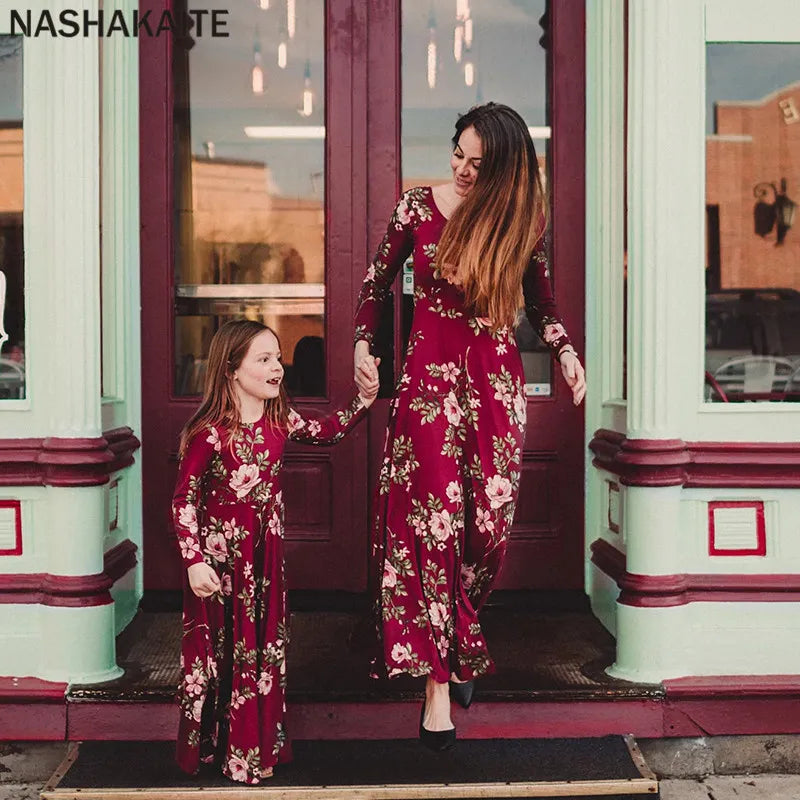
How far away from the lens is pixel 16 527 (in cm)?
372

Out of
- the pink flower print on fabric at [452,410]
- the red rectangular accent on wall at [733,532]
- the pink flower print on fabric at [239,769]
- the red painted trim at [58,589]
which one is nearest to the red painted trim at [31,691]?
the red painted trim at [58,589]

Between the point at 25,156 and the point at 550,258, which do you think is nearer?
the point at 25,156

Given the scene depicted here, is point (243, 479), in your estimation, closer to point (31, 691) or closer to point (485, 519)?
point (485, 519)

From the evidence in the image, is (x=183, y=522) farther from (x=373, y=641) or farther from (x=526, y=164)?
(x=526, y=164)

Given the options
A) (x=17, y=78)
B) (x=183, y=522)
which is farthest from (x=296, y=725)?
(x=17, y=78)

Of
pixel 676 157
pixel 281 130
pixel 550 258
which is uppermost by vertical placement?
pixel 281 130

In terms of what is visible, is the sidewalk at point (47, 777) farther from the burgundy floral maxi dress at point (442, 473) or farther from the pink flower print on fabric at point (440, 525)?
the pink flower print on fabric at point (440, 525)

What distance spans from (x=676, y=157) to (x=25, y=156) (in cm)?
236

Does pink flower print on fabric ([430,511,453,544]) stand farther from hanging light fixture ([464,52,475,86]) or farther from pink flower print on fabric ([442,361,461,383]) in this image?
hanging light fixture ([464,52,475,86])

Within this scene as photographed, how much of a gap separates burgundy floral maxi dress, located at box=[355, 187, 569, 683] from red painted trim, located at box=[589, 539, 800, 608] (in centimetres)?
66

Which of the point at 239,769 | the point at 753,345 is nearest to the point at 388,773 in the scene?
the point at 239,769

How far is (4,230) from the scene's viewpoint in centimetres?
380

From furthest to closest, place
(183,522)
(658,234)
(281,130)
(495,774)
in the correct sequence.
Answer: (281,130)
(658,234)
(495,774)
(183,522)

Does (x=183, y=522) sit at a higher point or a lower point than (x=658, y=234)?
lower
